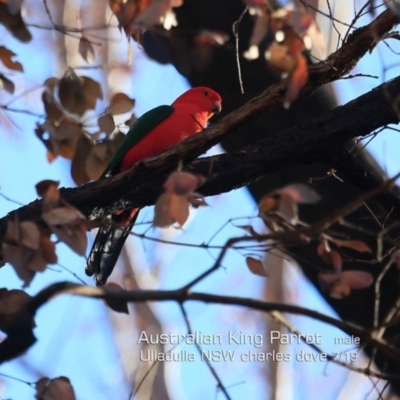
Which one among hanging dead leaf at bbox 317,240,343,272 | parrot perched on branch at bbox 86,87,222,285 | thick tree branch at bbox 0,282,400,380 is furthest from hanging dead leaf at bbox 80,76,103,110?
thick tree branch at bbox 0,282,400,380

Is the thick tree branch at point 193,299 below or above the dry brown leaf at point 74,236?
below

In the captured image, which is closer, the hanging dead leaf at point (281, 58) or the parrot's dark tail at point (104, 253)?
the hanging dead leaf at point (281, 58)

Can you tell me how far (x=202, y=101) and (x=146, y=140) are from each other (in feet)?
1.18

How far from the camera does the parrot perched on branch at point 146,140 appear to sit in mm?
3041

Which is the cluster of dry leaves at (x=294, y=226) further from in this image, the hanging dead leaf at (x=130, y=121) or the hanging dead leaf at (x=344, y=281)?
the hanging dead leaf at (x=130, y=121)

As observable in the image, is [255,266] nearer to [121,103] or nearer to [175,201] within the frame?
[175,201]

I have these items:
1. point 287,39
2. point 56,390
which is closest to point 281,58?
point 287,39

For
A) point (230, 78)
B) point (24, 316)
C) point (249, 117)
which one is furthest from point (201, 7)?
point (24, 316)

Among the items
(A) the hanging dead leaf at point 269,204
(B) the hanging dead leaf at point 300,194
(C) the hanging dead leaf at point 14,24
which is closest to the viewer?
(B) the hanging dead leaf at point 300,194

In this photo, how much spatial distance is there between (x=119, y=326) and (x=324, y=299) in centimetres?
496

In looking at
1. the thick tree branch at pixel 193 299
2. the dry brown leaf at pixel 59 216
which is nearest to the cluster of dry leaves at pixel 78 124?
the dry brown leaf at pixel 59 216

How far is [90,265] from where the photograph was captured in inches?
120

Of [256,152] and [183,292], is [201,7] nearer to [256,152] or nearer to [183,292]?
[256,152]

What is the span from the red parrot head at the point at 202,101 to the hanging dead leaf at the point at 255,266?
1.51 metres
